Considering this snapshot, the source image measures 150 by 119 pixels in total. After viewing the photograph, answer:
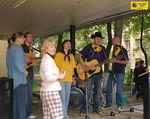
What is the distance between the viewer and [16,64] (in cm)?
469

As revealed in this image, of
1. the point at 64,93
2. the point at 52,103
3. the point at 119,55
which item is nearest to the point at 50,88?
the point at 52,103

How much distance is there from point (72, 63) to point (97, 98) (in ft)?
4.56

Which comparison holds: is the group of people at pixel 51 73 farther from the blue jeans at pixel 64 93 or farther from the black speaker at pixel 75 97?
the black speaker at pixel 75 97

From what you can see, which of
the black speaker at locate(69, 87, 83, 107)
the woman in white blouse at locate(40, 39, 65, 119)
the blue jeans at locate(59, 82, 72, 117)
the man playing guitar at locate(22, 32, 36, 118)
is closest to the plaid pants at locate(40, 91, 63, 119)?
the woman in white blouse at locate(40, 39, 65, 119)

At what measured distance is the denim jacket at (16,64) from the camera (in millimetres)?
4695

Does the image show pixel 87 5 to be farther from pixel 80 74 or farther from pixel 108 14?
pixel 80 74

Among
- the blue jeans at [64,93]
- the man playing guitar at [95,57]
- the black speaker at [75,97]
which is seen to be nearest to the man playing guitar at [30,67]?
the blue jeans at [64,93]

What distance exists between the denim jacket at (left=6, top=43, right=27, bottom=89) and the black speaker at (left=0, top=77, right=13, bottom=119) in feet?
1.21

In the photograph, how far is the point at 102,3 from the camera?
6.62 meters

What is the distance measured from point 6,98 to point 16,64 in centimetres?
68

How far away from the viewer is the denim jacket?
15.4 ft

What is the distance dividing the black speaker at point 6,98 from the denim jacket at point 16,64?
370mm

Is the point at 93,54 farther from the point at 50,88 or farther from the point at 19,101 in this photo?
the point at 50,88

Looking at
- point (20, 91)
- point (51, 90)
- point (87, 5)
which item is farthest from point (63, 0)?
point (51, 90)
